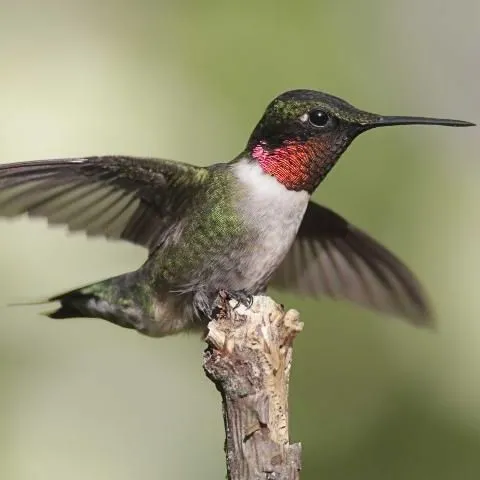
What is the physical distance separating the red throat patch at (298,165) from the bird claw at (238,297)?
0.35m

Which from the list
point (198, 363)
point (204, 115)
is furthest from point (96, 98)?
point (198, 363)

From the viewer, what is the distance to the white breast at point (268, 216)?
7.89ft

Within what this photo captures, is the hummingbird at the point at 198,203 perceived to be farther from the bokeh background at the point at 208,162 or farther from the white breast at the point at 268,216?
the bokeh background at the point at 208,162

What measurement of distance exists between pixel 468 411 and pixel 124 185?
2.09 metres

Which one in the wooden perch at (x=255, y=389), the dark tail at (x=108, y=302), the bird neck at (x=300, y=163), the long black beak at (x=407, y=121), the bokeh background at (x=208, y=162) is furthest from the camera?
the bokeh background at (x=208, y=162)

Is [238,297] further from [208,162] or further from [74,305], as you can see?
[208,162]

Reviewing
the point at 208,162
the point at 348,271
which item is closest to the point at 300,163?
the point at 348,271

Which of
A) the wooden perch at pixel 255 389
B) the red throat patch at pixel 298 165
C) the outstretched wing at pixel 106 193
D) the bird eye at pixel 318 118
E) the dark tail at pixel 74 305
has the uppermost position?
the bird eye at pixel 318 118

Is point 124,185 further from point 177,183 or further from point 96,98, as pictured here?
point 96,98

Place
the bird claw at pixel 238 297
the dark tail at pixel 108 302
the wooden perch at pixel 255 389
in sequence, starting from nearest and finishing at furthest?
the wooden perch at pixel 255 389 < the bird claw at pixel 238 297 < the dark tail at pixel 108 302

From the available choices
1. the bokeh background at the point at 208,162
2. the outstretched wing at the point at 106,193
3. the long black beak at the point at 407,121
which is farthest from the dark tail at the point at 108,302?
the bokeh background at the point at 208,162

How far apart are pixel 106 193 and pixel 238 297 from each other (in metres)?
0.57

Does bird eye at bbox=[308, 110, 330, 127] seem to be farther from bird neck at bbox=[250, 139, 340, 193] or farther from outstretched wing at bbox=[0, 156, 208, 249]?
outstretched wing at bbox=[0, 156, 208, 249]

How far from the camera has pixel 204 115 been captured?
4.45m
